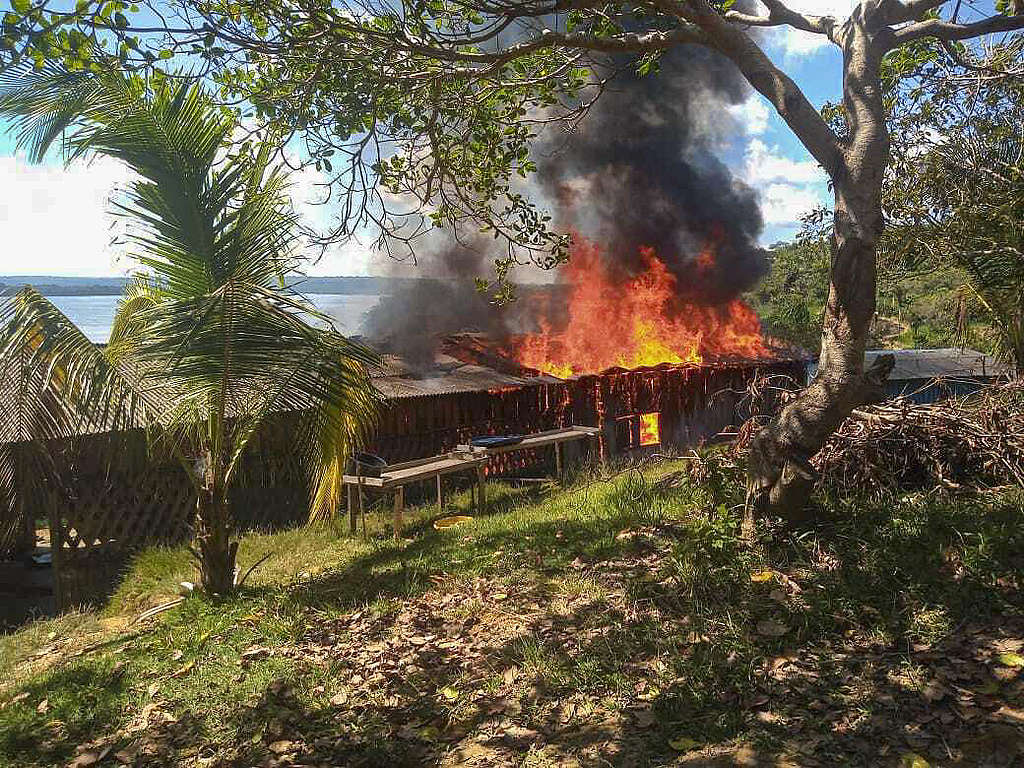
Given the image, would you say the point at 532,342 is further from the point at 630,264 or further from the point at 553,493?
the point at 553,493

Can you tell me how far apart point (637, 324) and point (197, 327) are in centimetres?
1684

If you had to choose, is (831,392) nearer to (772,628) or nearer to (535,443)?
(772,628)

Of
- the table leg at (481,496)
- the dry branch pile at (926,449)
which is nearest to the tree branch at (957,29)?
the dry branch pile at (926,449)

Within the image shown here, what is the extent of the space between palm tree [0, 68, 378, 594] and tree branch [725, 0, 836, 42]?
490 cm

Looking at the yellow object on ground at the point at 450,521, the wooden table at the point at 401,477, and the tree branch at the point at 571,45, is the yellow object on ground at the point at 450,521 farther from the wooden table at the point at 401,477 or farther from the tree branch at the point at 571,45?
the tree branch at the point at 571,45

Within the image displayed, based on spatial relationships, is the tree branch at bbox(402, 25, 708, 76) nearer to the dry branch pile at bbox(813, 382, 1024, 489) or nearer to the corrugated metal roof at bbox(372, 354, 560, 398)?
the dry branch pile at bbox(813, 382, 1024, 489)

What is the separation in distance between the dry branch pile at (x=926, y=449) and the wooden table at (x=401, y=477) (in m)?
5.05

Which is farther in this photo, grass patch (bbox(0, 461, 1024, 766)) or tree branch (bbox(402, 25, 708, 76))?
tree branch (bbox(402, 25, 708, 76))

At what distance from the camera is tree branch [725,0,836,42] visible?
258 inches

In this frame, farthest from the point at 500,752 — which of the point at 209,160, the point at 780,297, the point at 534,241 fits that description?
the point at 780,297

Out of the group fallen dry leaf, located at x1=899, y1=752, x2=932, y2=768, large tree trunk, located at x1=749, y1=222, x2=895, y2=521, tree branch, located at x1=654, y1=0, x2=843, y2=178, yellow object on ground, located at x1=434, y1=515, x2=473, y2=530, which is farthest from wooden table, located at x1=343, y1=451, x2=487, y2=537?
fallen dry leaf, located at x1=899, y1=752, x2=932, y2=768

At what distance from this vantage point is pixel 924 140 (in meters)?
11.1

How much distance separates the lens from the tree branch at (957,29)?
5.89 metres

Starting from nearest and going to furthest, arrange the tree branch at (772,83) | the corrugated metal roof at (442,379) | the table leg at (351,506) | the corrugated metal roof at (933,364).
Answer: the tree branch at (772,83) → the table leg at (351,506) → the corrugated metal roof at (442,379) → the corrugated metal roof at (933,364)
